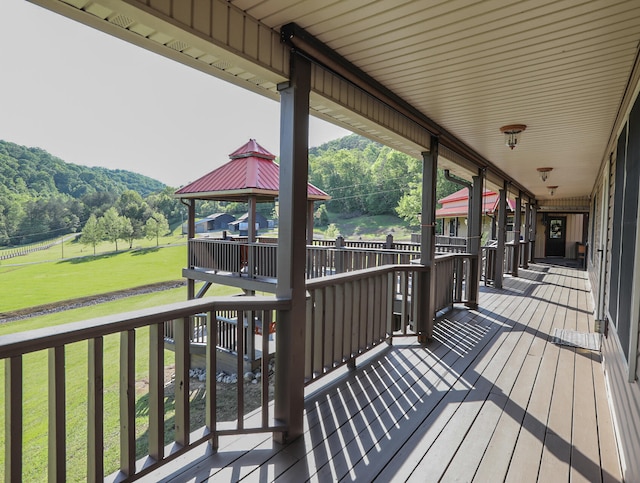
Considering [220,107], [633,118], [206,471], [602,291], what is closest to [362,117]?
[633,118]

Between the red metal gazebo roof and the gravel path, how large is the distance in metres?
9.35

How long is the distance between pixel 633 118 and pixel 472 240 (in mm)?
4075

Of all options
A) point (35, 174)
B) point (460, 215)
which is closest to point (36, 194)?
point (35, 174)

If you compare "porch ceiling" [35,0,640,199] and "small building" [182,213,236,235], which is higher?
"porch ceiling" [35,0,640,199]

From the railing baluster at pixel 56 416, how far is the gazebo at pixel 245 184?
776 centimetres

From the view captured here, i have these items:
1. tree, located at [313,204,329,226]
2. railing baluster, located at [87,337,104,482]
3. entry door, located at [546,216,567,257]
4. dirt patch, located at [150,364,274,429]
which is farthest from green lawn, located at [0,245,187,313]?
tree, located at [313,204,329,226]

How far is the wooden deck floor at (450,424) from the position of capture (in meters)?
2.02

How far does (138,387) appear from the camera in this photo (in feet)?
28.9

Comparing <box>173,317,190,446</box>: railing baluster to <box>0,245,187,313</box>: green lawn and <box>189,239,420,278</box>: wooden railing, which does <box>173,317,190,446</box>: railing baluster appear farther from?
<box>0,245,187,313</box>: green lawn

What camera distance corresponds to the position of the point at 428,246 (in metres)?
4.58

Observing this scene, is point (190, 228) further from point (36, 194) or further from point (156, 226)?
point (156, 226)

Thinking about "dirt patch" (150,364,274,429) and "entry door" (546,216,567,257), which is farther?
"entry door" (546,216,567,257)

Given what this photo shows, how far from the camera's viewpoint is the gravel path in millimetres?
14258

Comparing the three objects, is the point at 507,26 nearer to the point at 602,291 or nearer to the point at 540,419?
the point at 540,419
